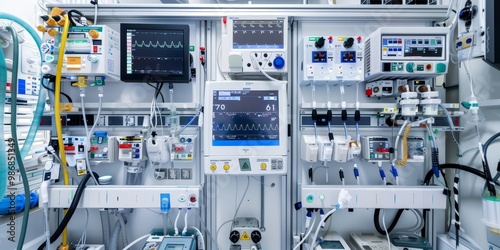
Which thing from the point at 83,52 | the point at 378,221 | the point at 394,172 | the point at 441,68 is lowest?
the point at 378,221

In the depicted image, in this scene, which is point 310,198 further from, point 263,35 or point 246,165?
point 263,35

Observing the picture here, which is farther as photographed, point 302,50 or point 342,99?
point 342,99

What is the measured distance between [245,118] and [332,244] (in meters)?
1.11

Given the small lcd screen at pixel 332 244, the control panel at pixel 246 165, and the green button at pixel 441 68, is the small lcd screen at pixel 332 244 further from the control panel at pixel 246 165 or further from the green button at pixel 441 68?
the green button at pixel 441 68

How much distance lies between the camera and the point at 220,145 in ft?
5.47

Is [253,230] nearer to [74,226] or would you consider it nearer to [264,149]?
[264,149]

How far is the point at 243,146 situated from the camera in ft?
5.48

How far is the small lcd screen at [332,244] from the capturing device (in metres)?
1.69

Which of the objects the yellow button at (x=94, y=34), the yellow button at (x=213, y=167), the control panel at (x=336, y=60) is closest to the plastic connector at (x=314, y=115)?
the control panel at (x=336, y=60)

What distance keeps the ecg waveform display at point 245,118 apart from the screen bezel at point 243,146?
2cm

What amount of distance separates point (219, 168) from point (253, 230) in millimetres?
509

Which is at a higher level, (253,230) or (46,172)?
(46,172)

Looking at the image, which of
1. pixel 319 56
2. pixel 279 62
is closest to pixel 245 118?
pixel 279 62

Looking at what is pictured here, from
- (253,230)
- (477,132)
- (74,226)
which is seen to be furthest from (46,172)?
(477,132)
